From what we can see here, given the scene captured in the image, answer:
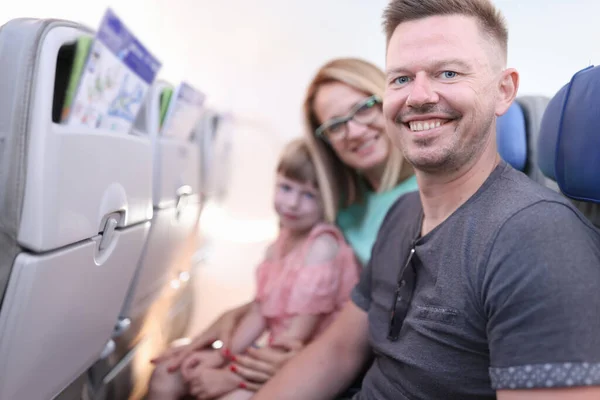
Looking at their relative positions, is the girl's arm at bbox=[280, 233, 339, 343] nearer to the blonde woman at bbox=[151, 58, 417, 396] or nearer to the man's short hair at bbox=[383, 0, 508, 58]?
the blonde woman at bbox=[151, 58, 417, 396]

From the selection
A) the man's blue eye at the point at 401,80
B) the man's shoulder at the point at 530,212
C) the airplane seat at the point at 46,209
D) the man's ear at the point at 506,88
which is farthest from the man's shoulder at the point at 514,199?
the airplane seat at the point at 46,209

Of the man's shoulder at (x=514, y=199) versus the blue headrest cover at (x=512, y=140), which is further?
the blue headrest cover at (x=512, y=140)

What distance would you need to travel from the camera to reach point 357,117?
1.46 m

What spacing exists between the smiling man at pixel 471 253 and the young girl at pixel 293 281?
40cm

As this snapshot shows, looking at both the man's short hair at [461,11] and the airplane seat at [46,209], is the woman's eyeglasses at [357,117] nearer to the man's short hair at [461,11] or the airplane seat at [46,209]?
the man's short hair at [461,11]

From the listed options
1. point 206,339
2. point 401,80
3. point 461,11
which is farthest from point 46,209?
point 206,339

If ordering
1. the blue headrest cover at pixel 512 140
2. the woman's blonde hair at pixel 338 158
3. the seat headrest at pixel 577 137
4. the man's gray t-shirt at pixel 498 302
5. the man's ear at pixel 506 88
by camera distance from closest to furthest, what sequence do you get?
the man's gray t-shirt at pixel 498 302, the seat headrest at pixel 577 137, the man's ear at pixel 506 88, the blue headrest cover at pixel 512 140, the woman's blonde hair at pixel 338 158

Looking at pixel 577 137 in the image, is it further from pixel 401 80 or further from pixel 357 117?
pixel 357 117

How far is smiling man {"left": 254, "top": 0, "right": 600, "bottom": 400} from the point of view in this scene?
59 centimetres

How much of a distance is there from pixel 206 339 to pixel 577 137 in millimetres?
1212

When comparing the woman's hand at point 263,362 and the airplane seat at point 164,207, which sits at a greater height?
the airplane seat at point 164,207

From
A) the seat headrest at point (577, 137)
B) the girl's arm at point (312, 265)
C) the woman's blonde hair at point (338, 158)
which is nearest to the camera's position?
the seat headrest at point (577, 137)

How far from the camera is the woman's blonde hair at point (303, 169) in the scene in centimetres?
156

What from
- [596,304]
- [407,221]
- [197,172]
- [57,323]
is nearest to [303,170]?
[197,172]
